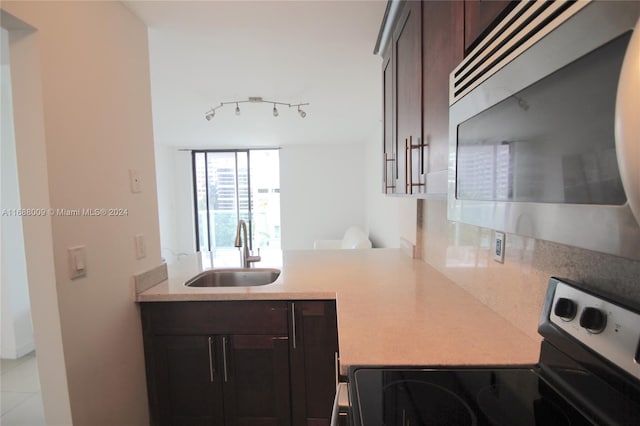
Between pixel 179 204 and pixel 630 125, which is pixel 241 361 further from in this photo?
pixel 179 204

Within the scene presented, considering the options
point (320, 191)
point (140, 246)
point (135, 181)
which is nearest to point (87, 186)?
point (135, 181)

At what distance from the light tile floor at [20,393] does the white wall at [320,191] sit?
4.11 metres

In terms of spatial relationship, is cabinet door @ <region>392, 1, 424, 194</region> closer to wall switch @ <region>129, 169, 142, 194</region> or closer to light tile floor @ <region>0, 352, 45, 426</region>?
wall switch @ <region>129, 169, 142, 194</region>

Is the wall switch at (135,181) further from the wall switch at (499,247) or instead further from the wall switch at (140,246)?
the wall switch at (499,247)

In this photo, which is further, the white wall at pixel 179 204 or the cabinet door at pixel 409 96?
the white wall at pixel 179 204

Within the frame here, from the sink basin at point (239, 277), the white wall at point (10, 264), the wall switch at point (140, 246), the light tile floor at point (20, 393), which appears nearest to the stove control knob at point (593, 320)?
the sink basin at point (239, 277)

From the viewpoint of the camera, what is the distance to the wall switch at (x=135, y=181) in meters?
1.44

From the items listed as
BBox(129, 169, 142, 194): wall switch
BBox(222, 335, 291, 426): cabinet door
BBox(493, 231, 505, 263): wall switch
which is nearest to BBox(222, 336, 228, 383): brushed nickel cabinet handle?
BBox(222, 335, 291, 426): cabinet door

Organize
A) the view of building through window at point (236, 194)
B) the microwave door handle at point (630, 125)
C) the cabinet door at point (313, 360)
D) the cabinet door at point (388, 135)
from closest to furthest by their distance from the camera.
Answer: the microwave door handle at point (630, 125) → the cabinet door at point (313, 360) → the cabinet door at point (388, 135) → the view of building through window at point (236, 194)

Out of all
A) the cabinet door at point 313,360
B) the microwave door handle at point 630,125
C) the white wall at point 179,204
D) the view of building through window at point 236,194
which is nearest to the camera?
the microwave door handle at point 630,125

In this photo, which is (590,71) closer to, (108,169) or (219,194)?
(108,169)

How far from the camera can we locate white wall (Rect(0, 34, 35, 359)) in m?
2.56

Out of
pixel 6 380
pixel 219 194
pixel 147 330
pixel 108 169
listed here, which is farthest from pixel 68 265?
pixel 219 194

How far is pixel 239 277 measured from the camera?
1.96 meters
